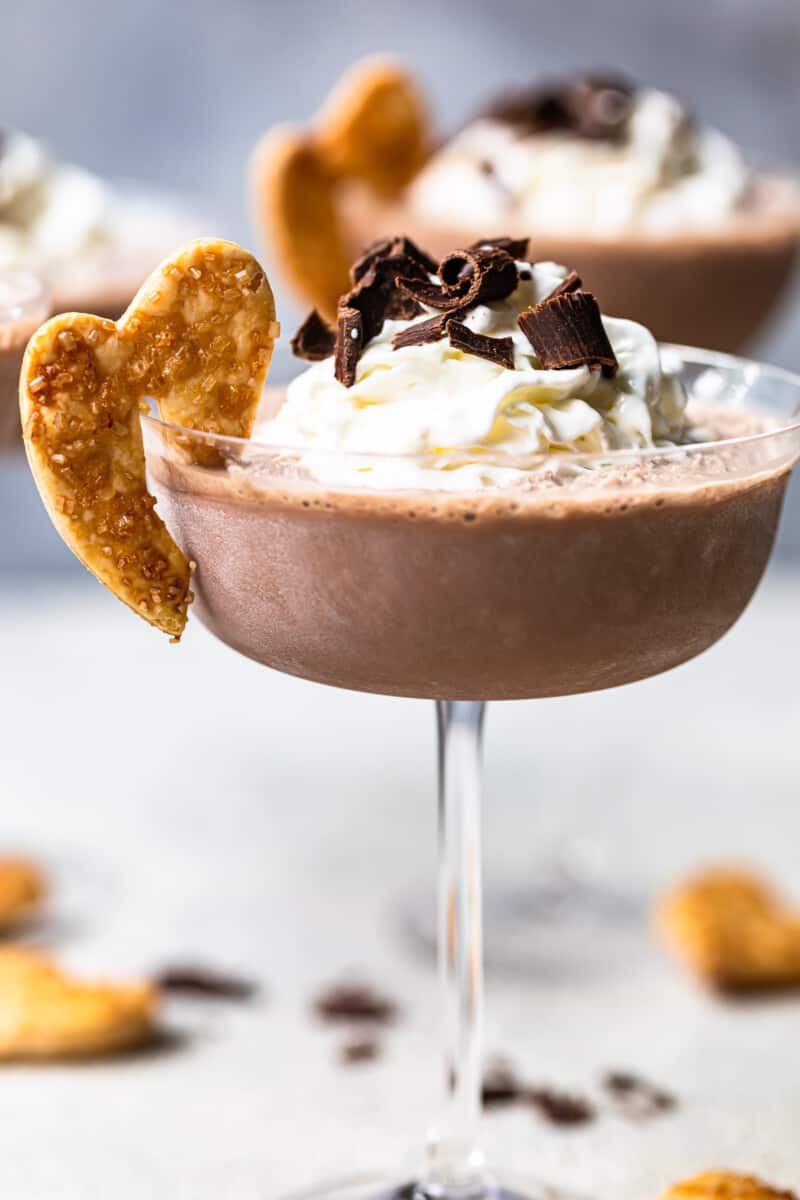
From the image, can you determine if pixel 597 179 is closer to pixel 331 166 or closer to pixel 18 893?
pixel 331 166

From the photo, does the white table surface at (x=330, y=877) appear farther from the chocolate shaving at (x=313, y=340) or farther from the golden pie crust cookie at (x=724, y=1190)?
the chocolate shaving at (x=313, y=340)

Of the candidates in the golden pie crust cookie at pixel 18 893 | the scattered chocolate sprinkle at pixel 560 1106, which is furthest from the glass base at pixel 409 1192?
the golden pie crust cookie at pixel 18 893

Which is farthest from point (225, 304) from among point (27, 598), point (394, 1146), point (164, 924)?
point (27, 598)

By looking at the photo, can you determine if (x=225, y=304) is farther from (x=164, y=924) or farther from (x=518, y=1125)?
(x=164, y=924)

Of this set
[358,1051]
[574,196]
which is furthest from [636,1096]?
[574,196]

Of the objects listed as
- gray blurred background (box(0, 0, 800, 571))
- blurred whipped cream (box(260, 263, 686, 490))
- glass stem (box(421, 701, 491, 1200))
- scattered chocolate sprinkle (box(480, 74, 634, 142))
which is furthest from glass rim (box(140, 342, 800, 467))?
gray blurred background (box(0, 0, 800, 571))

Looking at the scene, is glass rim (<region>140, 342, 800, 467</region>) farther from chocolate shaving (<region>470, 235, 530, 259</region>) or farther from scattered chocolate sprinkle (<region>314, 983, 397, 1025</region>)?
scattered chocolate sprinkle (<region>314, 983, 397, 1025</region>)

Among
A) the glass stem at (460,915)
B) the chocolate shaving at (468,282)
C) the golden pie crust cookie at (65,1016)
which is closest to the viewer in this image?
the chocolate shaving at (468,282)
